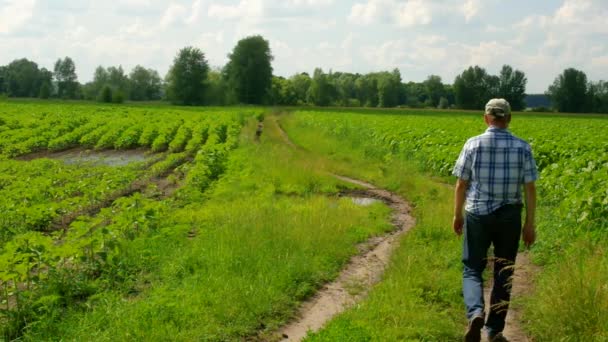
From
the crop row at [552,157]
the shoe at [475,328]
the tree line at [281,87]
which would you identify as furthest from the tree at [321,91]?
the shoe at [475,328]

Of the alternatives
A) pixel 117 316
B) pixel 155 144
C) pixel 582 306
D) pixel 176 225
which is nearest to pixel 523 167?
pixel 582 306

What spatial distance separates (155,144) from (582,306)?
27.5 m

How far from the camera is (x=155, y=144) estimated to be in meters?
31.0

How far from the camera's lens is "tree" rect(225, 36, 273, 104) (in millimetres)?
102812

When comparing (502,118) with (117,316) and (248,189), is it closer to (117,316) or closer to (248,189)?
(117,316)

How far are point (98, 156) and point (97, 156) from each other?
5 centimetres

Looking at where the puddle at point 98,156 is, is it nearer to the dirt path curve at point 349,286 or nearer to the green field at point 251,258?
the green field at point 251,258

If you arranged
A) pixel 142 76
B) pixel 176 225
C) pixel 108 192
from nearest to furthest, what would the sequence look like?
pixel 176 225 → pixel 108 192 → pixel 142 76

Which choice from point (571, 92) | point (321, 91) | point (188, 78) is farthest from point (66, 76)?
point (571, 92)

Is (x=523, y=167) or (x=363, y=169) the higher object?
(x=523, y=167)

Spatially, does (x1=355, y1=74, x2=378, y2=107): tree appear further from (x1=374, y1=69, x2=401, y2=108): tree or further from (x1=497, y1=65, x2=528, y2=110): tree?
(x1=497, y1=65, x2=528, y2=110): tree

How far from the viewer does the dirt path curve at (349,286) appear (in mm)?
6930

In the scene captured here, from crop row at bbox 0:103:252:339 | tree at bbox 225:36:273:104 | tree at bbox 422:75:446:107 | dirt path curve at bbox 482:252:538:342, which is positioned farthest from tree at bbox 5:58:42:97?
dirt path curve at bbox 482:252:538:342

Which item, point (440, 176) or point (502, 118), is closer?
point (502, 118)
